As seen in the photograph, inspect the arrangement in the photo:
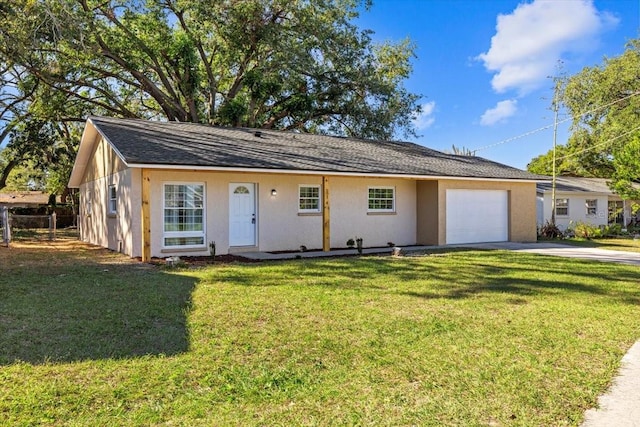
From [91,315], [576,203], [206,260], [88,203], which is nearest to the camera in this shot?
[91,315]

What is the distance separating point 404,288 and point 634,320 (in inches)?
131

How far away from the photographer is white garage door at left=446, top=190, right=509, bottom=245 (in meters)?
16.2

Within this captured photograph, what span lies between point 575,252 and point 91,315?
538 inches

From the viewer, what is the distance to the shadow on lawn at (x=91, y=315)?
4695mm

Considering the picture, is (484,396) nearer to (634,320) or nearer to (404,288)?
(634,320)

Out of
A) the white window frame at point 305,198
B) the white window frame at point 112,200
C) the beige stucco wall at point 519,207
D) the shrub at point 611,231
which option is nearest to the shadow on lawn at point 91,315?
the white window frame at point 112,200

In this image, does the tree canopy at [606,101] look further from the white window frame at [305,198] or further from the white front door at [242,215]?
the white front door at [242,215]

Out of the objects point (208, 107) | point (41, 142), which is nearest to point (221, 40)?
point (208, 107)

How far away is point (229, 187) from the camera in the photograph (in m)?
13.3

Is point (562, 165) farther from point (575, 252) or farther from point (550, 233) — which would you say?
point (575, 252)

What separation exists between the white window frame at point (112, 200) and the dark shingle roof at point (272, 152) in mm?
1887

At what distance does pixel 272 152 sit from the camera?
47.1ft

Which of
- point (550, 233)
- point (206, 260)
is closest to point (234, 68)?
point (206, 260)

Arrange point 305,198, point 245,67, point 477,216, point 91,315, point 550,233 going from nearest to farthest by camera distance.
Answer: point 91,315
point 305,198
point 477,216
point 550,233
point 245,67
